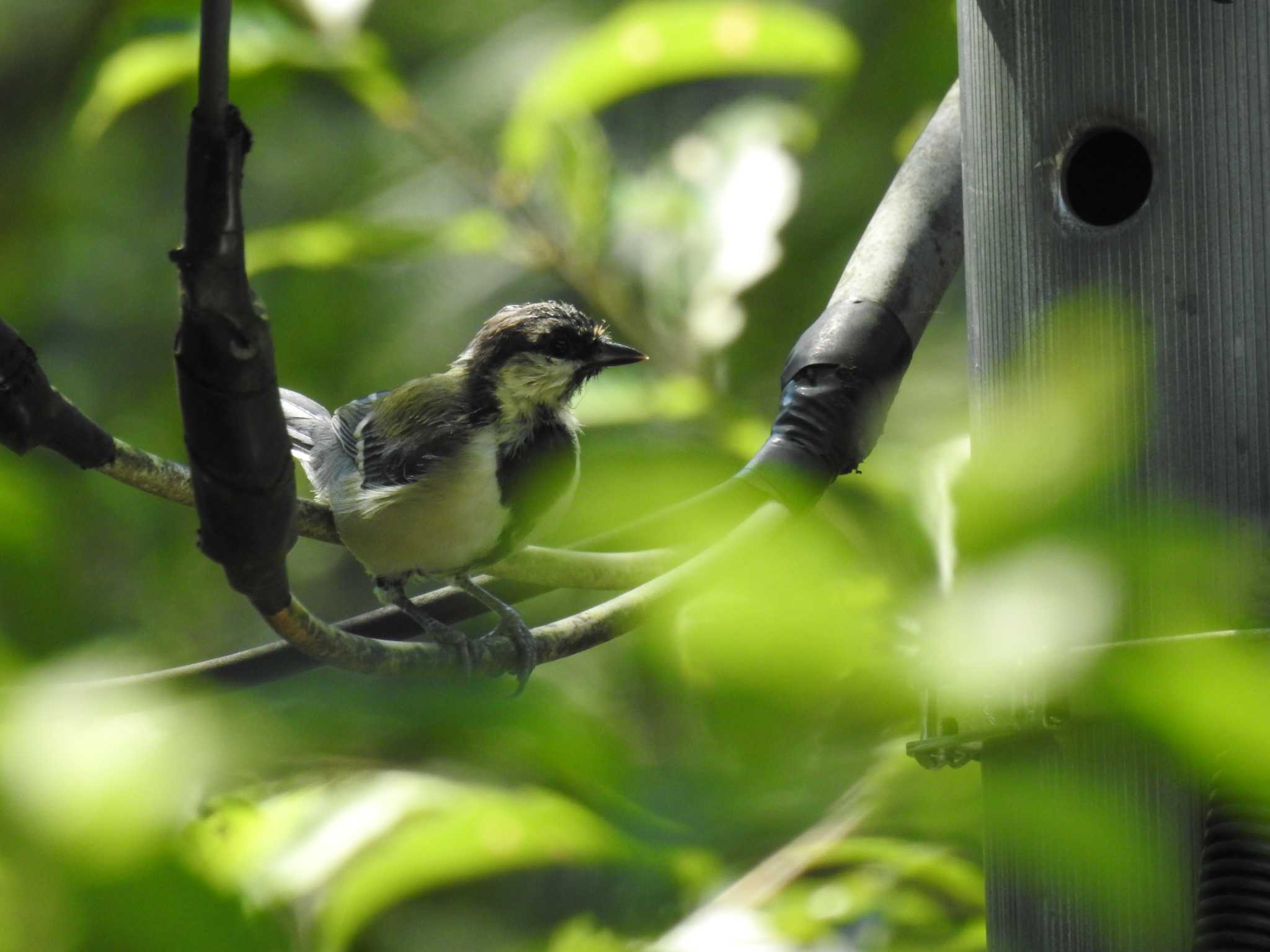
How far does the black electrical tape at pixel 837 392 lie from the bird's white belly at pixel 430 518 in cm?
113

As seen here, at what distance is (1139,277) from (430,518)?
5.83ft

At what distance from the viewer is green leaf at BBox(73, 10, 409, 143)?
2656 millimetres

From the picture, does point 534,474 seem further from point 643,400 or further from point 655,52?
point 655,52

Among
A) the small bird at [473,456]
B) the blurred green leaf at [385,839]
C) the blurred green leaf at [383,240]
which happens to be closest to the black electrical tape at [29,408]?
the blurred green leaf at [385,839]

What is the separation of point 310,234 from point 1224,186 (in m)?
1.87

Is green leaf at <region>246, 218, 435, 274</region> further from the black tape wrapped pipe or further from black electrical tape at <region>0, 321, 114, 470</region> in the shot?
the black tape wrapped pipe

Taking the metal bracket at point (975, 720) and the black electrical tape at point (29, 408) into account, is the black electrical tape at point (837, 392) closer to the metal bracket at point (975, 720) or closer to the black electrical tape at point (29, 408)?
the metal bracket at point (975, 720)

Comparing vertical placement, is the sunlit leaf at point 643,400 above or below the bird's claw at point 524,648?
above

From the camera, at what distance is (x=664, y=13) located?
2416 mm

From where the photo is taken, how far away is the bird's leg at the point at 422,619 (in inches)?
71.2

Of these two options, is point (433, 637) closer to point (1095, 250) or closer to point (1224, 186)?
point (1095, 250)

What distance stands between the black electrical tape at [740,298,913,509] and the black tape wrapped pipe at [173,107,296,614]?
0.72 m

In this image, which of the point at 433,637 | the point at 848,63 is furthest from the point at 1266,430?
the point at 848,63

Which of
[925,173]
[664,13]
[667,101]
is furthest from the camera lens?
[667,101]
